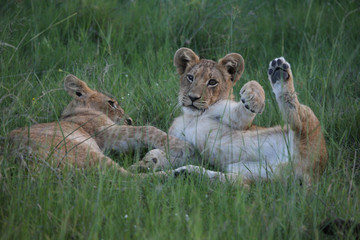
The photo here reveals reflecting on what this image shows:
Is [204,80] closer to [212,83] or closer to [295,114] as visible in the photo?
[212,83]

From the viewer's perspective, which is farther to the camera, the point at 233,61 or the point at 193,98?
the point at 233,61

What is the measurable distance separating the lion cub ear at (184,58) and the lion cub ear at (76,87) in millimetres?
942

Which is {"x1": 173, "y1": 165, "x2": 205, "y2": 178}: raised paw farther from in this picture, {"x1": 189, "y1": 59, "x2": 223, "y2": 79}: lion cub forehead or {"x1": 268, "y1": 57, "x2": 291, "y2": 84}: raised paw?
{"x1": 189, "y1": 59, "x2": 223, "y2": 79}: lion cub forehead

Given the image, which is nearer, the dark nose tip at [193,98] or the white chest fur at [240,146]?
the white chest fur at [240,146]

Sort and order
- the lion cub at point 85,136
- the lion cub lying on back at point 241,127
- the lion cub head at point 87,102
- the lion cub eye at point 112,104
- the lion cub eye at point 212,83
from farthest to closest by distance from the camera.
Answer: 1. the lion cub eye at point 112,104
2. the lion cub head at point 87,102
3. the lion cub eye at point 212,83
4. the lion cub lying on back at point 241,127
5. the lion cub at point 85,136

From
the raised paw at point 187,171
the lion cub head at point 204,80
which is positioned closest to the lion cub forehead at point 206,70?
the lion cub head at point 204,80

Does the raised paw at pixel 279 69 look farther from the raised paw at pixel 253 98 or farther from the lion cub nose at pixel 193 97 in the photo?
the lion cub nose at pixel 193 97

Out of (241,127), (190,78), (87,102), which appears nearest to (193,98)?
(190,78)

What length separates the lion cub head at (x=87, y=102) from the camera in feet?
15.3

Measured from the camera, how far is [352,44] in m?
6.32

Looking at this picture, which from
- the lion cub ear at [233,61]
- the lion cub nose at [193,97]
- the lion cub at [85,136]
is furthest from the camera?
the lion cub ear at [233,61]

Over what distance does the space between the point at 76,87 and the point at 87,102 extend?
7.3 inches

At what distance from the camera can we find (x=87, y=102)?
187 inches

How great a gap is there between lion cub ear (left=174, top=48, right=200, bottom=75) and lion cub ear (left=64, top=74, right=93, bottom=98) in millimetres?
942
